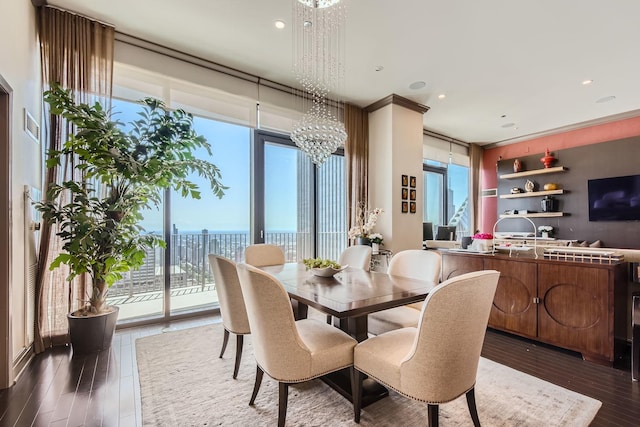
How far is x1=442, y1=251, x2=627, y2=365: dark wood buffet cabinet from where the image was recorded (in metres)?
2.44

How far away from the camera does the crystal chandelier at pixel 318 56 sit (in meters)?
2.87

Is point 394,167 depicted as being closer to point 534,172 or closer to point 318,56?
point 318,56

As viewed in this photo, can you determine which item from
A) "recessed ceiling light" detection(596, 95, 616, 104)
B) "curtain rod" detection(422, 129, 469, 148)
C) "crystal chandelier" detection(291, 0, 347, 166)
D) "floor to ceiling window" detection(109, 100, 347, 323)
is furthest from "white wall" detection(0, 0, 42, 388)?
"recessed ceiling light" detection(596, 95, 616, 104)

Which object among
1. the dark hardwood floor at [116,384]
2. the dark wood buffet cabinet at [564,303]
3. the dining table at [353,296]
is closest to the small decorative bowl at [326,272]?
the dining table at [353,296]

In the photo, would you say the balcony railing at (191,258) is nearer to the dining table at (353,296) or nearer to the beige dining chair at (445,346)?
the dining table at (353,296)

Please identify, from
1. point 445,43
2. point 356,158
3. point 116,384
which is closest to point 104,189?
point 116,384

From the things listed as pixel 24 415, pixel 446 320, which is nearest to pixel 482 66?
pixel 446 320

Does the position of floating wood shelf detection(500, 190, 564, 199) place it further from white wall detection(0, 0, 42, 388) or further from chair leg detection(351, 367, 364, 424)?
white wall detection(0, 0, 42, 388)

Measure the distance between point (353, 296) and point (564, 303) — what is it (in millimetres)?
2218

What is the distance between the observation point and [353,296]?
1842mm

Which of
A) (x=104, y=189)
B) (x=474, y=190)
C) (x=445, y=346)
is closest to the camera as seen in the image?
(x=445, y=346)

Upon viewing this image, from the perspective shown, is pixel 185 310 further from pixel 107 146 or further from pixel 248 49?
pixel 248 49

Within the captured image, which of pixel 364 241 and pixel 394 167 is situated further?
pixel 394 167

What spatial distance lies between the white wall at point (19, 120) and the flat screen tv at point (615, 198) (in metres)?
8.52
